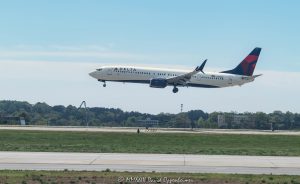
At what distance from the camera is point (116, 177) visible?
2020 cm

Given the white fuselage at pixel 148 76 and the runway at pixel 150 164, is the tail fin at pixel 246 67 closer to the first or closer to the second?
the white fuselage at pixel 148 76

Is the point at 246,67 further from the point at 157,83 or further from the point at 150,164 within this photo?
the point at 150,164

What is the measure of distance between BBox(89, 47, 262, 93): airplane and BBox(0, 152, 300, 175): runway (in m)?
51.5

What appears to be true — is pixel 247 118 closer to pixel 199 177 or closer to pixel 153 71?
pixel 153 71

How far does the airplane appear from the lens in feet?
264

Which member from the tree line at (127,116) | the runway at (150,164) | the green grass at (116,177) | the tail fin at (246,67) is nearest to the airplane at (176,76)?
the tail fin at (246,67)

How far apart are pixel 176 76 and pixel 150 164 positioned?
5803 cm

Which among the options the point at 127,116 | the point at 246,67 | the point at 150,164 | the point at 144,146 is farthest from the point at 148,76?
the point at 127,116

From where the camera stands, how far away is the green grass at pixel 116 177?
19453mm

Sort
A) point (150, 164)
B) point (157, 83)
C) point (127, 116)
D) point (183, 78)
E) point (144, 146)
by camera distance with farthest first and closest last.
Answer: point (127, 116) → point (183, 78) → point (157, 83) → point (144, 146) → point (150, 164)

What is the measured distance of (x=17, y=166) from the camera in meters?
23.6

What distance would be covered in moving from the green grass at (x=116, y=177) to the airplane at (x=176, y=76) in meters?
59.1

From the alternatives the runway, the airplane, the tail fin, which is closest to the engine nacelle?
the airplane

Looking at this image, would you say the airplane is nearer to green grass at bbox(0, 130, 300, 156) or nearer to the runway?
green grass at bbox(0, 130, 300, 156)
